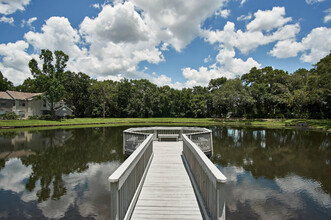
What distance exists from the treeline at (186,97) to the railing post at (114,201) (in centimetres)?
3849

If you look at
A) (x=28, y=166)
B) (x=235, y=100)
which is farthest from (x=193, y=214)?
(x=235, y=100)

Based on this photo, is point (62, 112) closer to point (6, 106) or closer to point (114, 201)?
point (6, 106)

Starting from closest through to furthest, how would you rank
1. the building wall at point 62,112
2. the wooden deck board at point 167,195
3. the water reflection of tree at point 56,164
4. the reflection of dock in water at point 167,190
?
the reflection of dock in water at point 167,190, the wooden deck board at point 167,195, the water reflection of tree at point 56,164, the building wall at point 62,112

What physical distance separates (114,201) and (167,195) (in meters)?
2.00

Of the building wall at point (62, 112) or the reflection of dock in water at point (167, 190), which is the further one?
the building wall at point (62, 112)

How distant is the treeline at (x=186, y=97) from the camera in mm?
37656

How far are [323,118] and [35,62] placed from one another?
5951 cm

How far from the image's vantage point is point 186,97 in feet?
163

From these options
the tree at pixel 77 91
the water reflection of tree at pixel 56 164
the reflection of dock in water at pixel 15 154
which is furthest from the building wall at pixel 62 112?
the water reflection of tree at pixel 56 164

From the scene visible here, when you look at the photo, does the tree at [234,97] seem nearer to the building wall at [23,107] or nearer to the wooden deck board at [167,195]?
the wooden deck board at [167,195]

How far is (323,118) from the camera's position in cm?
3666

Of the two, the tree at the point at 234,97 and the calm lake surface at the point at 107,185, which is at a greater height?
the tree at the point at 234,97

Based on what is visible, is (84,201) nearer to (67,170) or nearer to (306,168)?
(67,170)

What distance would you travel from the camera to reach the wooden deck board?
3.60m
